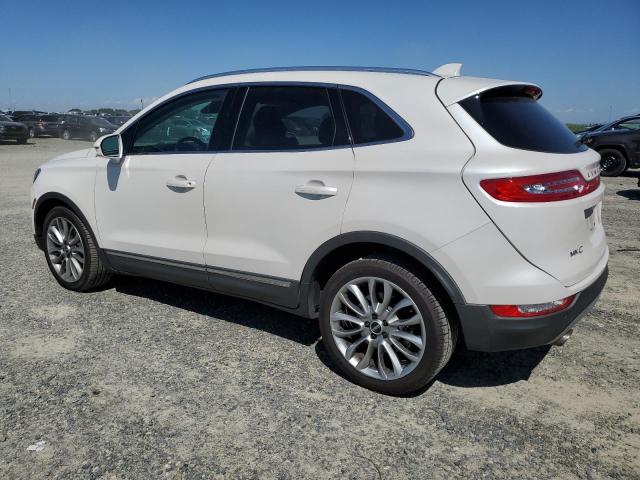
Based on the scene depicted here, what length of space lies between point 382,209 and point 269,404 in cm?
125

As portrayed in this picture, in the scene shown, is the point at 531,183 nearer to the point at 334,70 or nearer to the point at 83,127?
the point at 334,70

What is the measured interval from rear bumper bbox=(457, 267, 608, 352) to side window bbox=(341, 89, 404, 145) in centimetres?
101

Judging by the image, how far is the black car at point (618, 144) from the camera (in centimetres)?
1329

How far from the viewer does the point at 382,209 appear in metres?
2.90

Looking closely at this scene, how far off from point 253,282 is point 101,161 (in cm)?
178

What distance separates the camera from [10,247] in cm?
645

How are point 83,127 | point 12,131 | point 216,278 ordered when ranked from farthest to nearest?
point 83,127 < point 12,131 < point 216,278

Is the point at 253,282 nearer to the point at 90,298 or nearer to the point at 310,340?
the point at 310,340

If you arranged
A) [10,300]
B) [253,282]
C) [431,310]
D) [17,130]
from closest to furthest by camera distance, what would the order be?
[431,310], [253,282], [10,300], [17,130]

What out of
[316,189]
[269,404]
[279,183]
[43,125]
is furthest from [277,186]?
[43,125]

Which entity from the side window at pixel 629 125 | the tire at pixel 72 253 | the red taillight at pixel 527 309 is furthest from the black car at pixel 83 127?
the red taillight at pixel 527 309

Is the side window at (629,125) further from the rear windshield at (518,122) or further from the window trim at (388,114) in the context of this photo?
the window trim at (388,114)

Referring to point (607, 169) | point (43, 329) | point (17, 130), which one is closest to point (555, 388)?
point (43, 329)

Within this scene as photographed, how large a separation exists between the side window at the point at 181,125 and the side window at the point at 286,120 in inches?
10.9
